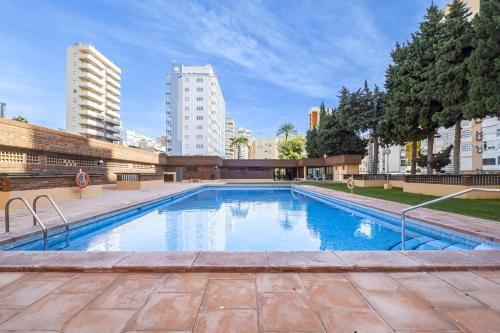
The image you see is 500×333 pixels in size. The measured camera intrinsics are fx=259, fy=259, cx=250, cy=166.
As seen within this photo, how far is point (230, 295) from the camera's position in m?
3.04

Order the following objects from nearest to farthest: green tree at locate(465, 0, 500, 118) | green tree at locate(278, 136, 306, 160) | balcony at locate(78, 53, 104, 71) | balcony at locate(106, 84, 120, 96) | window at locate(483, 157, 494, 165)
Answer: green tree at locate(465, 0, 500, 118) → window at locate(483, 157, 494, 165) → green tree at locate(278, 136, 306, 160) → balcony at locate(78, 53, 104, 71) → balcony at locate(106, 84, 120, 96)

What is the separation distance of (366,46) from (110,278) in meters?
30.2

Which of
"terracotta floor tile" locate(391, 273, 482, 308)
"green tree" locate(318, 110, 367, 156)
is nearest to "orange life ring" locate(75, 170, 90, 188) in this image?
"terracotta floor tile" locate(391, 273, 482, 308)

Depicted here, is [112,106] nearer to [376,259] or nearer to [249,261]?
[249,261]

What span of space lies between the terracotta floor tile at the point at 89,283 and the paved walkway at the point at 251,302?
0.01 m

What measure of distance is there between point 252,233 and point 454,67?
53.3 feet

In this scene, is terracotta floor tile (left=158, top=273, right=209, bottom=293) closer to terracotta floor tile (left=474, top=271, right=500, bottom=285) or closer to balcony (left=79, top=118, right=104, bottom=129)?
terracotta floor tile (left=474, top=271, right=500, bottom=285)

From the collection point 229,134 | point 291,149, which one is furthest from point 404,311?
point 229,134

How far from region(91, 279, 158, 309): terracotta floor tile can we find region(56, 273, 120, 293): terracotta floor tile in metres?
0.13

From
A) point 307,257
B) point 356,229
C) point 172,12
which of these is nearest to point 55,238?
point 307,257

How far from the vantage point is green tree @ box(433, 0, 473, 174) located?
15.5 m

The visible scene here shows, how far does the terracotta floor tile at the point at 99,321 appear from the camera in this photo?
238cm

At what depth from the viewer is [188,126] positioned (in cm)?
7106

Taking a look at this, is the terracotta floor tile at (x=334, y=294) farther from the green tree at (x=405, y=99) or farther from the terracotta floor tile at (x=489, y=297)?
the green tree at (x=405, y=99)
